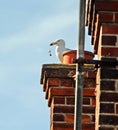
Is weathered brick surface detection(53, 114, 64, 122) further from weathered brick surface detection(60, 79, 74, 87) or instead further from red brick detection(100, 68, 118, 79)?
red brick detection(100, 68, 118, 79)

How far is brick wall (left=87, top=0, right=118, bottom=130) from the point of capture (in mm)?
6516

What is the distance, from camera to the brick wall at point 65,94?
893cm

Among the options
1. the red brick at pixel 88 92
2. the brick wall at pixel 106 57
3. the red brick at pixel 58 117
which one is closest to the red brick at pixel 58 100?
the red brick at pixel 58 117

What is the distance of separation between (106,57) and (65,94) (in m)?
2.32

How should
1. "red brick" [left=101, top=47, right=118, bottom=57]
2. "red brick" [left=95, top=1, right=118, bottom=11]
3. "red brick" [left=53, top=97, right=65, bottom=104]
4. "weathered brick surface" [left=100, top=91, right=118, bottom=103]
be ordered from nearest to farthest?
"weathered brick surface" [left=100, top=91, right=118, bottom=103] → "red brick" [left=101, top=47, right=118, bottom=57] → "red brick" [left=95, top=1, right=118, bottom=11] → "red brick" [left=53, top=97, right=65, bottom=104]

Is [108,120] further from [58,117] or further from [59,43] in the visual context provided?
[59,43]

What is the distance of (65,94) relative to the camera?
354 inches

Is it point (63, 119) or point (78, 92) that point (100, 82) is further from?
point (63, 119)

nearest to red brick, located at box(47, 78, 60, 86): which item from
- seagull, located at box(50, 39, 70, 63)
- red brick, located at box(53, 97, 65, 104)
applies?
red brick, located at box(53, 97, 65, 104)

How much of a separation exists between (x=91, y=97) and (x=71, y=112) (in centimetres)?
28

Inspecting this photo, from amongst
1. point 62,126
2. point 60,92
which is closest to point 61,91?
point 60,92

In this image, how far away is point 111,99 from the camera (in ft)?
21.6

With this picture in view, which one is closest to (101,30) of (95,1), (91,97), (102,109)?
(95,1)

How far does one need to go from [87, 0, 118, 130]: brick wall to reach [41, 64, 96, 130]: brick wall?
1967mm
